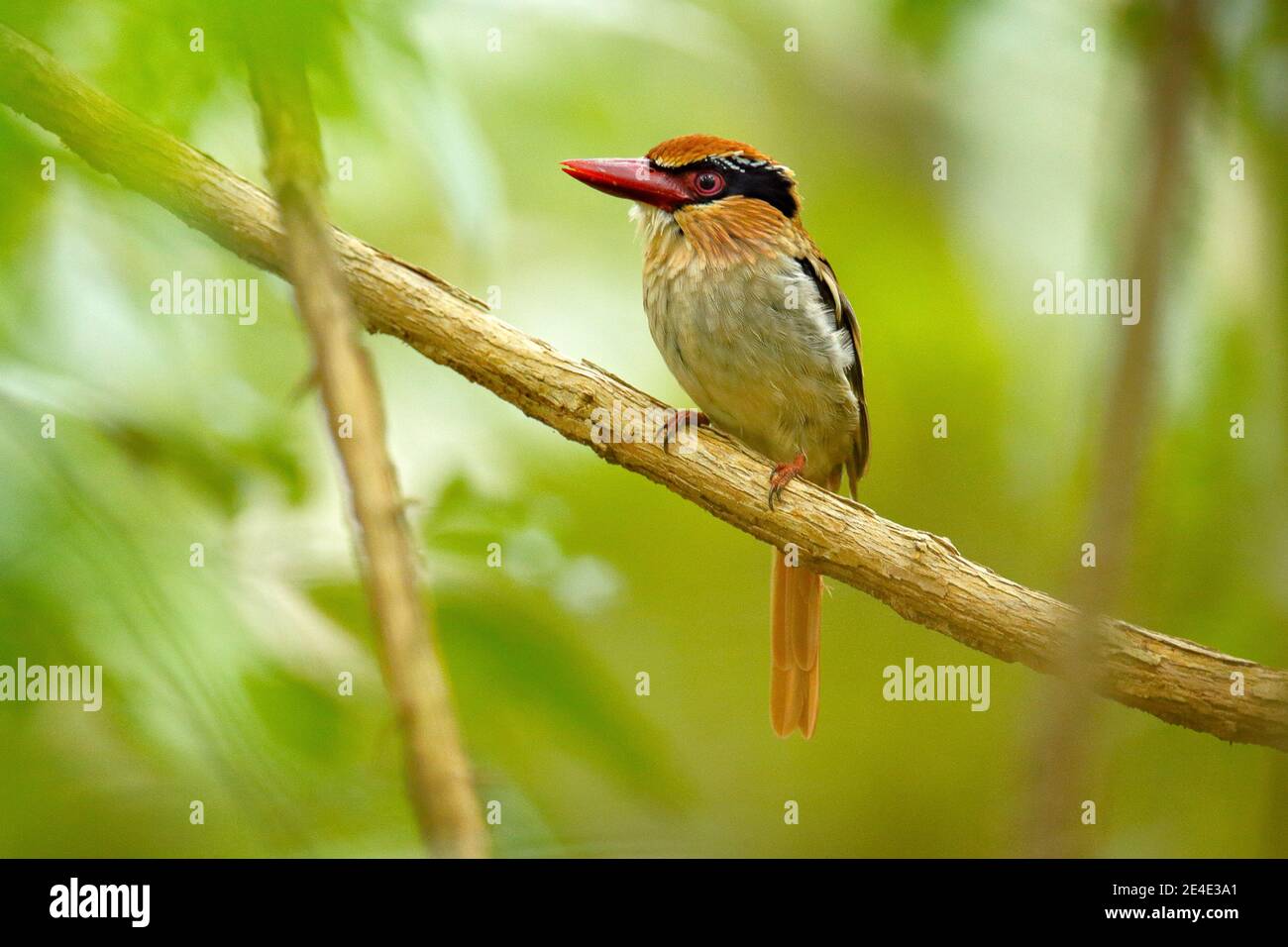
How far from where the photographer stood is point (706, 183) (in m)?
3.43

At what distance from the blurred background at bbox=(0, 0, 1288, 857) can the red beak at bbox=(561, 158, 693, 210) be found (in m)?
0.30

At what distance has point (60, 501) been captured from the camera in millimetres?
1423

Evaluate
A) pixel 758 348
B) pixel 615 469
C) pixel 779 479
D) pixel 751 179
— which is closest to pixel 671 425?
pixel 779 479

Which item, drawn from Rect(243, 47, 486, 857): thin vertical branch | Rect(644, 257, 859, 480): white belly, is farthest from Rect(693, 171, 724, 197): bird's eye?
Rect(243, 47, 486, 857): thin vertical branch

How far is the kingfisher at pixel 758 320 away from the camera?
3.18 metres

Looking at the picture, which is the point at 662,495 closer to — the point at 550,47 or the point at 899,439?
the point at 899,439

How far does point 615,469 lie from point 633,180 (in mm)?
1266

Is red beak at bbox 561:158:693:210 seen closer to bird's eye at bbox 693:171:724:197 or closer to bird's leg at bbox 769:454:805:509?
bird's eye at bbox 693:171:724:197

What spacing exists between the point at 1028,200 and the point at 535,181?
1.82 meters

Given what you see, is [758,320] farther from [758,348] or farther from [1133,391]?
[1133,391]

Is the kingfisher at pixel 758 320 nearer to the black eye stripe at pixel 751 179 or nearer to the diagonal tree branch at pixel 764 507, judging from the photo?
the black eye stripe at pixel 751 179

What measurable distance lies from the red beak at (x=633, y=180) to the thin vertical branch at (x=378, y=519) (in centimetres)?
247

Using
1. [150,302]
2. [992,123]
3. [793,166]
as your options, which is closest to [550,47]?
[793,166]

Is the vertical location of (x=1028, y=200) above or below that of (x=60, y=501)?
above
